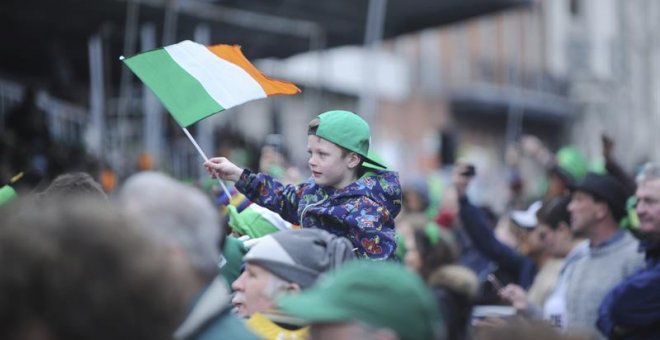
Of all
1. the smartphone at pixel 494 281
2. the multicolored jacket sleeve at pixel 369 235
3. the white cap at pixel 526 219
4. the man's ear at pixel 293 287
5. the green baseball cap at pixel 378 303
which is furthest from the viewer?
the white cap at pixel 526 219

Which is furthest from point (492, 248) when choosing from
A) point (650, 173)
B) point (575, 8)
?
point (575, 8)

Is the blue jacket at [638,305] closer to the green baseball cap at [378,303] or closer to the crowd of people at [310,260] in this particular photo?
the crowd of people at [310,260]

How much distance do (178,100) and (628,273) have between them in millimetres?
2562

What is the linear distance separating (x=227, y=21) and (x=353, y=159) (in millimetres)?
11228

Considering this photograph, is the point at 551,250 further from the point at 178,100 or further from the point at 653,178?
the point at 178,100

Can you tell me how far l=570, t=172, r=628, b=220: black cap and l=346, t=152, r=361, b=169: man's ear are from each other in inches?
78.7

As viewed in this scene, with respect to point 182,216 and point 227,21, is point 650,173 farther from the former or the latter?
point 227,21

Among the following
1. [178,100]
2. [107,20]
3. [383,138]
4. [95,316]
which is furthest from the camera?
[383,138]

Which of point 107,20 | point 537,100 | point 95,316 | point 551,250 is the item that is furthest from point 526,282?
point 537,100

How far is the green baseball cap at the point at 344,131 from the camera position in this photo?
4805 millimetres

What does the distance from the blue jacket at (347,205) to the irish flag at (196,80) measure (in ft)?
1.50

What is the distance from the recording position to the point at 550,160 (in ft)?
32.3

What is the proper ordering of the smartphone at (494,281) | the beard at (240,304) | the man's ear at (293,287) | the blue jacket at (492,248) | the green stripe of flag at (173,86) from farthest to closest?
1. the blue jacket at (492,248)
2. the smartphone at (494,281)
3. the green stripe of flag at (173,86)
4. the beard at (240,304)
5. the man's ear at (293,287)

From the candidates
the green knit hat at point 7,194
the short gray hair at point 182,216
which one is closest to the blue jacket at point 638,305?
the green knit hat at point 7,194
